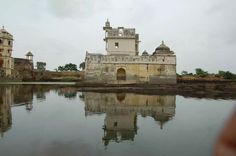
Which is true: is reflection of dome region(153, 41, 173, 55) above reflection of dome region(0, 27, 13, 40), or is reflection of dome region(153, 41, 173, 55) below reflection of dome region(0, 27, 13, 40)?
below

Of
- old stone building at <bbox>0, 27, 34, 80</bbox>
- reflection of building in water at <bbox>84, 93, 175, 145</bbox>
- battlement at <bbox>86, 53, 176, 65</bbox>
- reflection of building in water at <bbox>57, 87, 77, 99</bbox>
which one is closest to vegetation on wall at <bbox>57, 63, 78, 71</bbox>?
old stone building at <bbox>0, 27, 34, 80</bbox>

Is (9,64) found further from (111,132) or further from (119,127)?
(111,132)

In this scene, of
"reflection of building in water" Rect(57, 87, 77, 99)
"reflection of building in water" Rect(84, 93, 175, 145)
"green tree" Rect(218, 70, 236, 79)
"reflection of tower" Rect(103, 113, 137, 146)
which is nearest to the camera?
"reflection of tower" Rect(103, 113, 137, 146)

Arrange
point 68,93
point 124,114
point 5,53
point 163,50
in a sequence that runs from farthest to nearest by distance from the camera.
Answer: point 5,53 < point 163,50 < point 68,93 < point 124,114

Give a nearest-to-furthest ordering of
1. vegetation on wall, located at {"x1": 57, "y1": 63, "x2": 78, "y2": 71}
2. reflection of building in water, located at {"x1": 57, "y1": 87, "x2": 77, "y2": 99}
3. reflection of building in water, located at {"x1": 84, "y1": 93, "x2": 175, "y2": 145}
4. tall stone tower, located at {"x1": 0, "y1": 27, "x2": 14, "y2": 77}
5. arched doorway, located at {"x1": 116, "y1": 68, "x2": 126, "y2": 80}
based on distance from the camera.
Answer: reflection of building in water, located at {"x1": 84, "y1": 93, "x2": 175, "y2": 145}, reflection of building in water, located at {"x1": 57, "y1": 87, "x2": 77, "y2": 99}, arched doorway, located at {"x1": 116, "y1": 68, "x2": 126, "y2": 80}, tall stone tower, located at {"x1": 0, "y1": 27, "x2": 14, "y2": 77}, vegetation on wall, located at {"x1": 57, "y1": 63, "x2": 78, "y2": 71}

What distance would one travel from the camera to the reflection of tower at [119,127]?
11344 mm

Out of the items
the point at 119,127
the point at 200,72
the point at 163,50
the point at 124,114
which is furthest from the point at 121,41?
the point at 119,127

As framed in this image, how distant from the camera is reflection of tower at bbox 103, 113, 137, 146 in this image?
1134 centimetres

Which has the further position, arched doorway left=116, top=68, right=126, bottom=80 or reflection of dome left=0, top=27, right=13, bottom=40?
reflection of dome left=0, top=27, right=13, bottom=40

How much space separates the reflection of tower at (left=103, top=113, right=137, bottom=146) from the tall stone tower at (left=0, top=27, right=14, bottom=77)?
45.3 metres

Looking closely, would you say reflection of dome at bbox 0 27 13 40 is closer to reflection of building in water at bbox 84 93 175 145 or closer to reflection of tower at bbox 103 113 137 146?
reflection of building in water at bbox 84 93 175 145

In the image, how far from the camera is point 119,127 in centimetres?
1362

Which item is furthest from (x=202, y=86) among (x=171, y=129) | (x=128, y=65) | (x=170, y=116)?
(x=171, y=129)

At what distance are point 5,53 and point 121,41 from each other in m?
27.1
